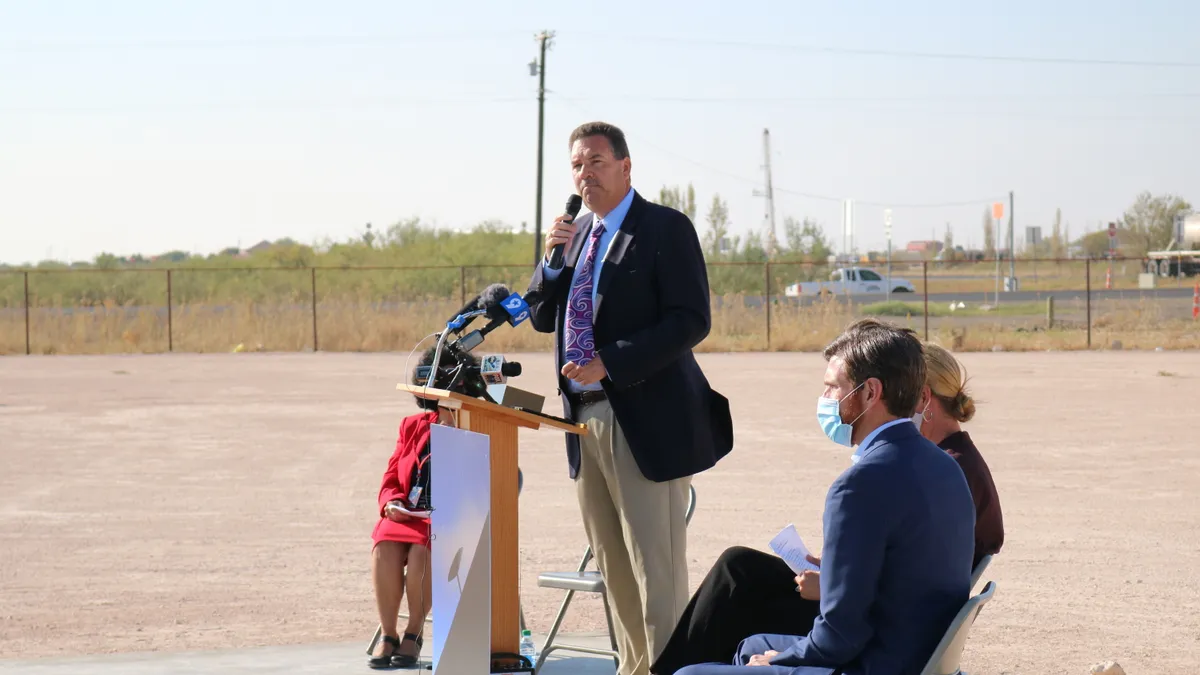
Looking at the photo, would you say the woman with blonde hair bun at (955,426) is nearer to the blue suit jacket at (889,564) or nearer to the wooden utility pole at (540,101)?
the blue suit jacket at (889,564)

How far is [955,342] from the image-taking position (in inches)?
1168

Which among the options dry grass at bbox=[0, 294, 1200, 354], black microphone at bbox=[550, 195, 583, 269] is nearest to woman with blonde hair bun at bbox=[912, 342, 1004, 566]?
black microphone at bbox=[550, 195, 583, 269]

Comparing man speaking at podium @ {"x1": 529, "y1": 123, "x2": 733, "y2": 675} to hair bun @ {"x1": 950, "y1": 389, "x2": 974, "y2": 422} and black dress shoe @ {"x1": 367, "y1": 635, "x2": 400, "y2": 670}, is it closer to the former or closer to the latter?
hair bun @ {"x1": 950, "y1": 389, "x2": 974, "y2": 422}

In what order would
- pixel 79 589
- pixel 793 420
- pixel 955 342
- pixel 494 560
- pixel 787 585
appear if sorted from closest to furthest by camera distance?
pixel 787 585 → pixel 494 560 → pixel 79 589 → pixel 793 420 → pixel 955 342

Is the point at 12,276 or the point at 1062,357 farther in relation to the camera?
the point at 12,276

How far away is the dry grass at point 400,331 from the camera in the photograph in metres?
30.6

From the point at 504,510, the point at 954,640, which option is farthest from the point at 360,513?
the point at 954,640

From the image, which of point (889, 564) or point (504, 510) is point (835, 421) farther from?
point (504, 510)

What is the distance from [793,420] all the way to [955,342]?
14.4 m

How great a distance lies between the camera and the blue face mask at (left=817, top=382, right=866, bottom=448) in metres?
3.64

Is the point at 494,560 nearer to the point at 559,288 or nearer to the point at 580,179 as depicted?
the point at 559,288

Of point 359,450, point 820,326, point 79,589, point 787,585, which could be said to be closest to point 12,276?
point 820,326

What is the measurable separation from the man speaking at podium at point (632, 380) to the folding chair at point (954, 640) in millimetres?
1676

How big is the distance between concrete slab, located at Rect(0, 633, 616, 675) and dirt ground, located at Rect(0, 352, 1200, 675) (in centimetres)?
33
